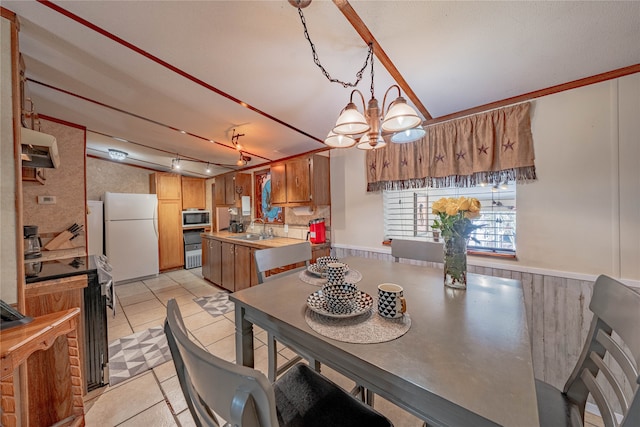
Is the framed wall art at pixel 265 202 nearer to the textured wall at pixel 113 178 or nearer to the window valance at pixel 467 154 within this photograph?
the window valance at pixel 467 154

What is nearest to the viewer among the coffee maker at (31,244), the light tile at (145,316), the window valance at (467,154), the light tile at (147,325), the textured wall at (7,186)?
the textured wall at (7,186)

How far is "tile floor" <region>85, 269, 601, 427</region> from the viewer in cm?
153

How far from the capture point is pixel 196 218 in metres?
5.35

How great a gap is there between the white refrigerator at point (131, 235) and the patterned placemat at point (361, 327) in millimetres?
4644

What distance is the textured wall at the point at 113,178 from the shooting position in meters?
4.43

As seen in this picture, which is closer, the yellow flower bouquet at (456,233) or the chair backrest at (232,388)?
the chair backrest at (232,388)

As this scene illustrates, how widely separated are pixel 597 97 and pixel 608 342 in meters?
1.62

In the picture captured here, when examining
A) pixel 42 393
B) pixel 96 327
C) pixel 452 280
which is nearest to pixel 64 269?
pixel 96 327

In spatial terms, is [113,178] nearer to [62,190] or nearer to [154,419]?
[62,190]

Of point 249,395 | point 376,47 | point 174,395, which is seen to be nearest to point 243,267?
point 174,395

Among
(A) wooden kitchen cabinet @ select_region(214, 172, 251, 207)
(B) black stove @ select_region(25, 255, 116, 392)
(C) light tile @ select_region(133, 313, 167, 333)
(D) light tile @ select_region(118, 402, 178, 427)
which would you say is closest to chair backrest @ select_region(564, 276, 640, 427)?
(D) light tile @ select_region(118, 402, 178, 427)

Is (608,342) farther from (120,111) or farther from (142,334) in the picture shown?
(120,111)

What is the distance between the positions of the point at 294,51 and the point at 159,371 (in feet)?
8.97

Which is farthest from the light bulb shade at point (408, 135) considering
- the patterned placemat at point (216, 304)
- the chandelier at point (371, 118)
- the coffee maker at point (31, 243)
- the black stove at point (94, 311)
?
the coffee maker at point (31, 243)
